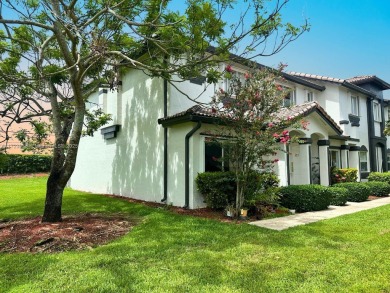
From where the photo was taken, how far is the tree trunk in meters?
9.27

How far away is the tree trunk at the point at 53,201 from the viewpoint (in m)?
9.27

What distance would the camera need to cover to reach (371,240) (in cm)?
729

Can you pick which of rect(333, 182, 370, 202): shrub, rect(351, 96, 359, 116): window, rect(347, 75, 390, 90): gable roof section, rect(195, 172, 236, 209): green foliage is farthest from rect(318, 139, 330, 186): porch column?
rect(347, 75, 390, 90): gable roof section

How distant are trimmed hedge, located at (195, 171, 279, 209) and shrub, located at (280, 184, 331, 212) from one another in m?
1.76

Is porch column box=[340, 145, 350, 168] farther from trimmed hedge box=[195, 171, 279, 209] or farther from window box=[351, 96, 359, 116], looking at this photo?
trimmed hedge box=[195, 171, 279, 209]

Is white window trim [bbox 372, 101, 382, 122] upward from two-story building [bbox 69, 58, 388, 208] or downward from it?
upward

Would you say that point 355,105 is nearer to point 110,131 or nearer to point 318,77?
point 318,77

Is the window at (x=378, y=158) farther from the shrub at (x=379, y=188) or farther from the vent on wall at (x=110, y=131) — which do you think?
the vent on wall at (x=110, y=131)

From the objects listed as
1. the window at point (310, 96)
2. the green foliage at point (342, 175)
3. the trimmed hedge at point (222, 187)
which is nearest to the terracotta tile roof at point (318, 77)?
the window at point (310, 96)

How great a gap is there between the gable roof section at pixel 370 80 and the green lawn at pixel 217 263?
58.9ft

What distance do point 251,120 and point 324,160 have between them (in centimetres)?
923

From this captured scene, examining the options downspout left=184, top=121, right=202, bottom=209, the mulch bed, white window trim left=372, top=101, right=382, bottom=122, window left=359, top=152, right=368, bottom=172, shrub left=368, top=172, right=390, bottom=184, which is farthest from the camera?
white window trim left=372, top=101, right=382, bottom=122

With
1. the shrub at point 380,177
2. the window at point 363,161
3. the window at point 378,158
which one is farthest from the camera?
the window at point 378,158

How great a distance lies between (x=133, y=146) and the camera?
15.5m
